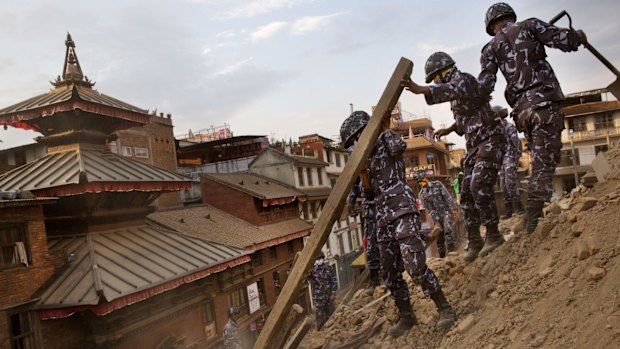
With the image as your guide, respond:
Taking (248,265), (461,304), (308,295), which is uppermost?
(461,304)

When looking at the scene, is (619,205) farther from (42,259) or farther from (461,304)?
(42,259)

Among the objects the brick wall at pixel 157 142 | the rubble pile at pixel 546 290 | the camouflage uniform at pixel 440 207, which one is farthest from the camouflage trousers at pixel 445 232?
the brick wall at pixel 157 142

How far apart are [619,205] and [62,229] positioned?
12.1 metres

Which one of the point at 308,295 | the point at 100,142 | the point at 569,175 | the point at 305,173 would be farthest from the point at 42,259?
the point at 569,175

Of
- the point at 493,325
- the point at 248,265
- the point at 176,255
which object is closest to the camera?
the point at 493,325

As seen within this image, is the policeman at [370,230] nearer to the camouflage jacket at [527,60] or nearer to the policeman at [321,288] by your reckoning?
the camouflage jacket at [527,60]

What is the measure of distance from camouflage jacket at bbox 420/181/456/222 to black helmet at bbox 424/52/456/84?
17.4ft

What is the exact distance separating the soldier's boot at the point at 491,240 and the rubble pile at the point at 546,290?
0.11 meters

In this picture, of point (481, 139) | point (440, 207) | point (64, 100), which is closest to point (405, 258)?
point (481, 139)

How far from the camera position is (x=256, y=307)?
871 inches

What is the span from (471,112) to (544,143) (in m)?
0.97

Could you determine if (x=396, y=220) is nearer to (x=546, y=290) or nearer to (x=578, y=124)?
(x=546, y=290)

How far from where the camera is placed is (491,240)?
5.88 metres

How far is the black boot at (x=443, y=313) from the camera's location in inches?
192
